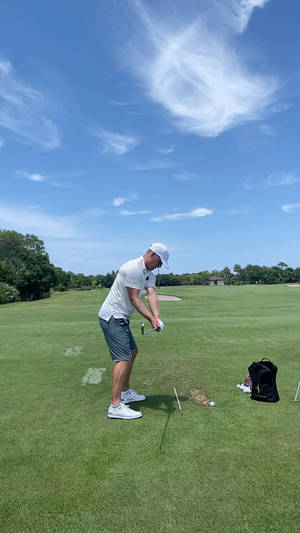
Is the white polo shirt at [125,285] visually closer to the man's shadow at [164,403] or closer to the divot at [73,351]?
the man's shadow at [164,403]

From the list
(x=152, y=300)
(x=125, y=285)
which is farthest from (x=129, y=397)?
(x=125, y=285)

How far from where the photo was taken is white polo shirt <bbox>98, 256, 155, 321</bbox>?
5.54 metres

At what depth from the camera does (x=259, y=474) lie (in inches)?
144

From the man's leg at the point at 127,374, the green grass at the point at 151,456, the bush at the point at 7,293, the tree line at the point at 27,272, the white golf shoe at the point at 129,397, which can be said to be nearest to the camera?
the green grass at the point at 151,456

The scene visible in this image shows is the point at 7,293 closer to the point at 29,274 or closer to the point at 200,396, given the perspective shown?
the point at 29,274

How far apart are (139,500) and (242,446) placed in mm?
1583

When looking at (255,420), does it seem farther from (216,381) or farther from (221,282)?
(221,282)

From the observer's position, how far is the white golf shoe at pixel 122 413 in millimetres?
5270

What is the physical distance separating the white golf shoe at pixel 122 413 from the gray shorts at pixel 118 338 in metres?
0.73

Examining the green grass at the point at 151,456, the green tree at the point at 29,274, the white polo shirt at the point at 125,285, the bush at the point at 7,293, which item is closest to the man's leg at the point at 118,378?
the green grass at the point at 151,456

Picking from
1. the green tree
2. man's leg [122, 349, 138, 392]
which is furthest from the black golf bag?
the green tree

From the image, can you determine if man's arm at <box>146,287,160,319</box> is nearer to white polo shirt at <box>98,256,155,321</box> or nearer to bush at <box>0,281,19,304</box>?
white polo shirt at <box>98,256,155,321</box>

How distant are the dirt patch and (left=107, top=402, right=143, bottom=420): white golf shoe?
1153 mm

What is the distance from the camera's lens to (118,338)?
18.6ft
